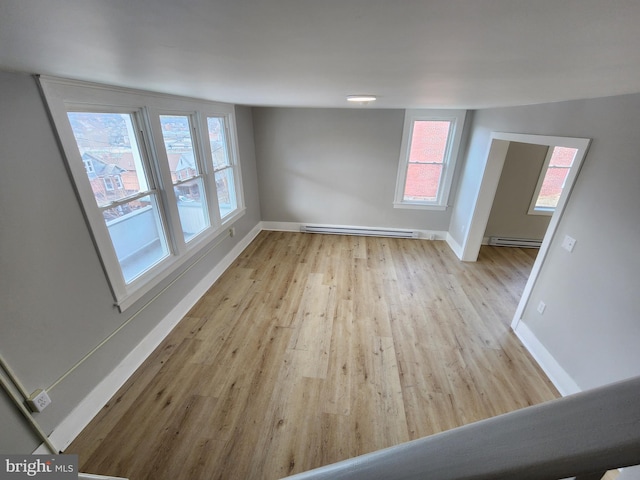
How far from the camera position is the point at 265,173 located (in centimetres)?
458

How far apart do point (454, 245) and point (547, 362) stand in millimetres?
2292

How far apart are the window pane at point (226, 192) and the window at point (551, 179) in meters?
4.65

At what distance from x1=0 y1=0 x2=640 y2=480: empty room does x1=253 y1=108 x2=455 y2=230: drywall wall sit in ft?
0.62

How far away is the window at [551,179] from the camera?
12.7 ft

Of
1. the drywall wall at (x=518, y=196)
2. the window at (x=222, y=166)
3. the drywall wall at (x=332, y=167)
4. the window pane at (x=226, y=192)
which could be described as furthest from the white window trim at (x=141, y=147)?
the drywall wall at (x=518, y=196)

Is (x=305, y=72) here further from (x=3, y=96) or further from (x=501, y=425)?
(x=3, y=96)

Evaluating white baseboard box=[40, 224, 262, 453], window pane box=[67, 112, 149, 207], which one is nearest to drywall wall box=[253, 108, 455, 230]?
white baseboard box=[40, 224, 262, 453]

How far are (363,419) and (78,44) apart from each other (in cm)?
239

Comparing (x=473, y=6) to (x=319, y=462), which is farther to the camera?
(x=319, y=462)

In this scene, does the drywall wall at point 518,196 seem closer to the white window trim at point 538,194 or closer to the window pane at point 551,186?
the white window trim at point 538,194

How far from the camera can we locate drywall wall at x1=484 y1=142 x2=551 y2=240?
12.8ft

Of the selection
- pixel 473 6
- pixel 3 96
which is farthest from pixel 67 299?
Answer: pixel 473 6

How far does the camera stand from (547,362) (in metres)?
2.23

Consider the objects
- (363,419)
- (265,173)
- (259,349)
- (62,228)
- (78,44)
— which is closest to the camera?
(78,44)
